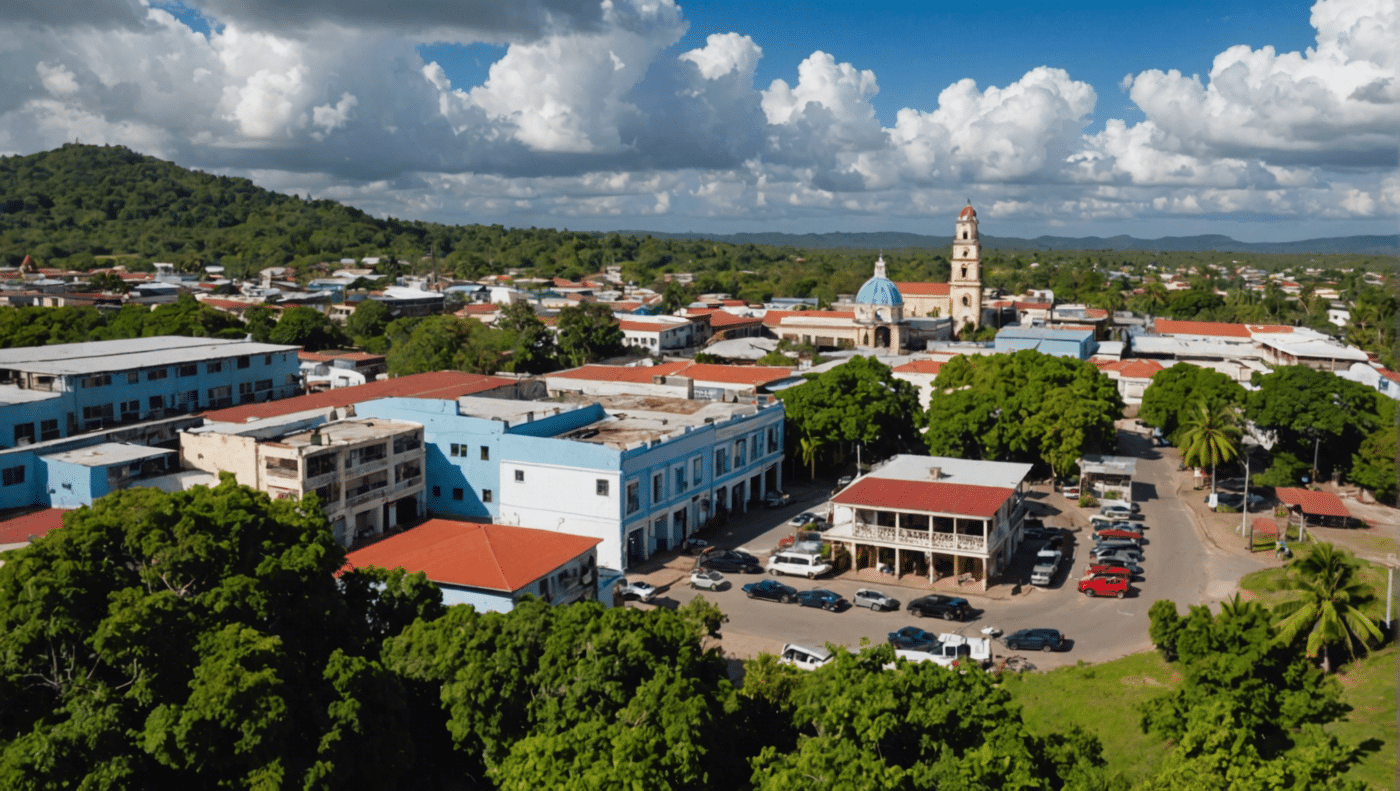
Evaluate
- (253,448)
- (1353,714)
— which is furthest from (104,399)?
(1353,714)

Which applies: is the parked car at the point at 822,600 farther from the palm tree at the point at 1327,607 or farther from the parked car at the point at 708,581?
the palm tree at the point at 1327,607

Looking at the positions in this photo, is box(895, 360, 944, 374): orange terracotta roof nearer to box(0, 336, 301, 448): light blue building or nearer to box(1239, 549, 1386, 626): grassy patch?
box(1239, 549, 1386, 626): grassy patch

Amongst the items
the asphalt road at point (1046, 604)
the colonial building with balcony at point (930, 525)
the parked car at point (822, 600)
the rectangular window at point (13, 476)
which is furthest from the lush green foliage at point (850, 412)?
the rectangular window at point (13, 476)

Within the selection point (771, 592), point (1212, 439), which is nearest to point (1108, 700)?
point (771, 592)

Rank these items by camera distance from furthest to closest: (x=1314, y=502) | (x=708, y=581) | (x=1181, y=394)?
(x=1181, y=394)
(x=1314, y=502)
(x=708, y=581)

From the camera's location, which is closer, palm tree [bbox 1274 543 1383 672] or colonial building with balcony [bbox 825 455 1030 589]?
palm tree [bbox 1274 543 1383 672]

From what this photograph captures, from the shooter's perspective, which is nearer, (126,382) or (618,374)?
(126,382)

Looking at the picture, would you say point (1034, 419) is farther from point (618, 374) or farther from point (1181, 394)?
point (618, 374)

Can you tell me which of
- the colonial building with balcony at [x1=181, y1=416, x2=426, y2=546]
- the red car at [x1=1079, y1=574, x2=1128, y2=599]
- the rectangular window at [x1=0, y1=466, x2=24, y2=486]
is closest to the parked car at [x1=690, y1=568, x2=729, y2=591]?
the red car at [x1=1079, y1=574, x2=1128, y2=599]
